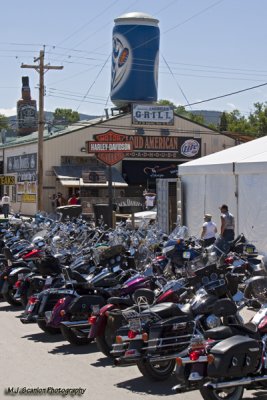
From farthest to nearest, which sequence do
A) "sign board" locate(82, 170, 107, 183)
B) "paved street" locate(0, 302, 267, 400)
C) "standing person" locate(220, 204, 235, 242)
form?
1. "sign board" locate(82, 170, 107, 183)
2. "standing person" locate(220, 204, 235, 242)
3. "paved street" locate(0, 302, 267, 400)

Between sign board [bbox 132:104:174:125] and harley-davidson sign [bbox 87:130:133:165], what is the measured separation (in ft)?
78.8

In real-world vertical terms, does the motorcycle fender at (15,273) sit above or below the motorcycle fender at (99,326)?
above

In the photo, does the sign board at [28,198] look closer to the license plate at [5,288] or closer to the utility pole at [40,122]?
the utility pole at [40,122]

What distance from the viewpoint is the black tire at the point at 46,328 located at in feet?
34.3

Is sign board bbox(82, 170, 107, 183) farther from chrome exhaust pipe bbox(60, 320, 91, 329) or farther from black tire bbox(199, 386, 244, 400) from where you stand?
black tire bbox(199, 386, 244, 400)

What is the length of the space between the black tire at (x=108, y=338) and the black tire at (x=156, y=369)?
966mm

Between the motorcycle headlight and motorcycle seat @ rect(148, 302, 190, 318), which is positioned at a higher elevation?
motorcycle seat @ rect(148, 302, 190, 318)

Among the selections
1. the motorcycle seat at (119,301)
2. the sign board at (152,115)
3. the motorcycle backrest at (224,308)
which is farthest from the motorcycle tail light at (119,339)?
the sign board at (152,115)

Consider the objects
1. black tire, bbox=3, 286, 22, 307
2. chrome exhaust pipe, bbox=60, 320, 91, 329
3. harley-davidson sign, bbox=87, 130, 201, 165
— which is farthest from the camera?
harley-davidson sign, bbox=87, 130, 201, 165

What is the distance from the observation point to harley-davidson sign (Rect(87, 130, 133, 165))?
24.8m

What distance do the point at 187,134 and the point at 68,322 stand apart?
1645 inches

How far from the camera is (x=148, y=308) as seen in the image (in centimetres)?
795

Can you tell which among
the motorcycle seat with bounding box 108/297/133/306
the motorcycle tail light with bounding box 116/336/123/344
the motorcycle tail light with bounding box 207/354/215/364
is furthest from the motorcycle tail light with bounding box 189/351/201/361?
the motorcycle seat with bounding box 108/297/133/306

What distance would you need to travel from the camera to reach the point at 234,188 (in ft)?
66.9
